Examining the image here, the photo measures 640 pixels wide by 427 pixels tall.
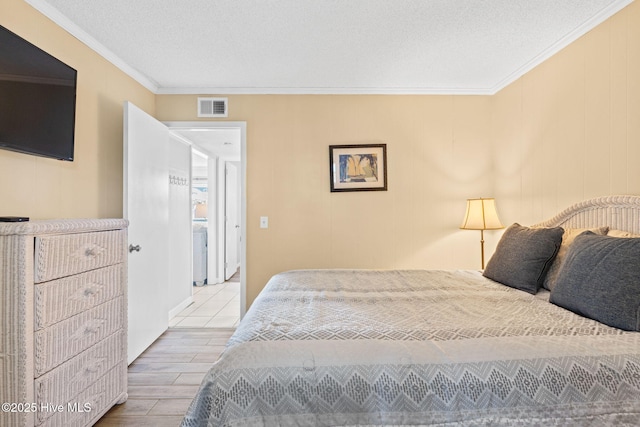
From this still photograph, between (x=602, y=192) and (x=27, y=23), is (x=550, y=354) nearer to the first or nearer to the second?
(x=602, y=192)

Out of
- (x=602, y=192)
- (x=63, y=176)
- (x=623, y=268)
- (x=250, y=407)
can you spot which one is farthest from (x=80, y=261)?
(x=602, y=192)

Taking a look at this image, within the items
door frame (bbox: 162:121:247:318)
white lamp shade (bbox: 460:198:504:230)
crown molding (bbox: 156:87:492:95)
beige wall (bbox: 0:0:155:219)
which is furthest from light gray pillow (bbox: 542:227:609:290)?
beige wall (bbox: 0:0:155:219)

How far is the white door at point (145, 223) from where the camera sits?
259 centimetres

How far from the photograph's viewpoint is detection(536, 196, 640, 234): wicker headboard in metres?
1.83

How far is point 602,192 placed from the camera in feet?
6.93

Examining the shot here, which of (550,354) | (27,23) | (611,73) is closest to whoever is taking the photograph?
(550,354)

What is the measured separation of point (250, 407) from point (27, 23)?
2.41m

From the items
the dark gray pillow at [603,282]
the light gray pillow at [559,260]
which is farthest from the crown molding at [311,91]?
the dark gray pillow at [603,282]

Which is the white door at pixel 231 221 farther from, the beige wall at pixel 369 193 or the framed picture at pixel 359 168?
the framed picture at pixel 359 168

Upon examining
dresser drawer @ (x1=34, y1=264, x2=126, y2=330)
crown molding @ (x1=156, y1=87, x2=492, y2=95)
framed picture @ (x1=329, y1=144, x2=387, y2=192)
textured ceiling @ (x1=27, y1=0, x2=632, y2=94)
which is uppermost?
textured ceiling @ (x1=27, y1=0, x2=632, y2=94)

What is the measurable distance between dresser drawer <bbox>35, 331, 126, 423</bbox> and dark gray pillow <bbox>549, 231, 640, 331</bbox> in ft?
7.88

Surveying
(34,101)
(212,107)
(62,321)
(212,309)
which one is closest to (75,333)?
(62,321)

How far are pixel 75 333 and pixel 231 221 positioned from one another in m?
4.69

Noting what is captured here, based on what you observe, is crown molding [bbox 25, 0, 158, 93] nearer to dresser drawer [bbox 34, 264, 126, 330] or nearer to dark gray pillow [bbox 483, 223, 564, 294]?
dresser drawer [bbox 34, 264, 126, 330]
